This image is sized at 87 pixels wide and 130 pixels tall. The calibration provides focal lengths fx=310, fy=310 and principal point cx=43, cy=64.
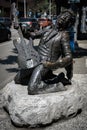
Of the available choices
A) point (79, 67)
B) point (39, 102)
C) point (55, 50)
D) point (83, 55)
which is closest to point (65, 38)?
point (55, 50)

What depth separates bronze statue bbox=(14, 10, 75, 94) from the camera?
527 centimetres

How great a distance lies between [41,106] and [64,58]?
89cm

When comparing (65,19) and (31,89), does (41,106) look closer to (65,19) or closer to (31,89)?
(31,89)

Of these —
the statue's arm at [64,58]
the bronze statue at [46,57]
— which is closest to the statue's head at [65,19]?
the bronze statue at [46,57]

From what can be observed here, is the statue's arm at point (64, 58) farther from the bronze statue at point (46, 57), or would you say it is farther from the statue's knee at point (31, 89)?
the statue's knee at point (31, 89)

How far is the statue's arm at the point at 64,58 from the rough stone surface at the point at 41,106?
1.60 feet

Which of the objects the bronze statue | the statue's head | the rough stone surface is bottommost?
the rough stone surface

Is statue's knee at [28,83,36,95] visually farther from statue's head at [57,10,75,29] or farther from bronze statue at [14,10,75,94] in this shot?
statue's head at [57,10,75,29]

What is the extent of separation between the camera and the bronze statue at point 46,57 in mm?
5273

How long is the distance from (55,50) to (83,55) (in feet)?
27.3

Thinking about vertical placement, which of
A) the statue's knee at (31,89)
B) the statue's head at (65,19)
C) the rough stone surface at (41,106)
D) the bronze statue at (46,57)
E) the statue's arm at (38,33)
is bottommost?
the rough stone surface at (41,106)

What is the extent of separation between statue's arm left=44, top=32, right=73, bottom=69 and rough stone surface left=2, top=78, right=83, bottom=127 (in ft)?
1.60

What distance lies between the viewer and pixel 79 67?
10.6m

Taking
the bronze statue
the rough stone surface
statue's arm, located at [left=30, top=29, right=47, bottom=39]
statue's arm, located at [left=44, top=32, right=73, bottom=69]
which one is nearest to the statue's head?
Result: the bronze statue
